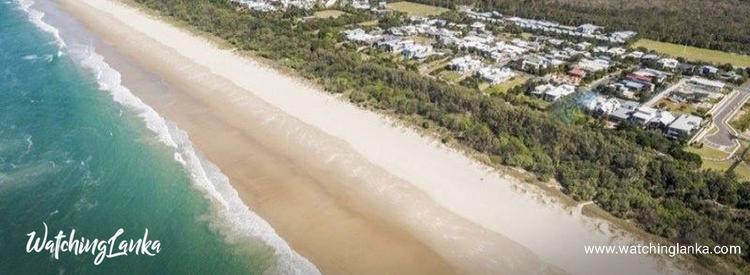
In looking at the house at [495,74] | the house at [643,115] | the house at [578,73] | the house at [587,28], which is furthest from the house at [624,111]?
the house at [587,28]

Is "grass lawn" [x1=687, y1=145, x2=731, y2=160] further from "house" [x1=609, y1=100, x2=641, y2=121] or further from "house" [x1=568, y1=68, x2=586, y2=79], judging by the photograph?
"house" [x1=568, y1=68, x2=586, y2=79]

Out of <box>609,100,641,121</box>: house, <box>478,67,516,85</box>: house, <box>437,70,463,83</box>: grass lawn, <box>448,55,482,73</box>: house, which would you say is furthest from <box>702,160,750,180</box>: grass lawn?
<box>448,55,482,73</box>: house

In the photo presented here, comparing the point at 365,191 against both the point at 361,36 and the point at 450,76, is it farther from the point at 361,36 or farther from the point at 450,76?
the point at 361,36

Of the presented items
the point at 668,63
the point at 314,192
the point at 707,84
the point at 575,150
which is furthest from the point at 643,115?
the point at 314,192

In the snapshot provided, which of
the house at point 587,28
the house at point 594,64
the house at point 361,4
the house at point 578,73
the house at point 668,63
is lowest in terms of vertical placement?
the house at point 587,28

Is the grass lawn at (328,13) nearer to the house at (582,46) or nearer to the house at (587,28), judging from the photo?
the house at (587,28)
